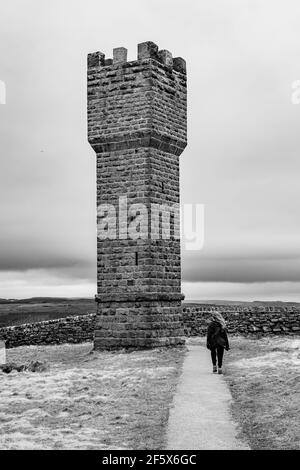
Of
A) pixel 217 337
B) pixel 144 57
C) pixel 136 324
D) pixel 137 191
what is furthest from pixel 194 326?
pixel 144 57

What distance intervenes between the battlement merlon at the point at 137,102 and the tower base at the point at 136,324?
5617 mm

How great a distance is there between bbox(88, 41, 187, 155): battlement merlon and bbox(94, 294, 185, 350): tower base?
5.62 m

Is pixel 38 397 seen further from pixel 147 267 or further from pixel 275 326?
pixel 275 326

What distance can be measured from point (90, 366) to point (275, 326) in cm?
1053

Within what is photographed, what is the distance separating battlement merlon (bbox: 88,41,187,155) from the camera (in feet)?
72.4

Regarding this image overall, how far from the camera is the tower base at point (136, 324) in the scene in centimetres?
2175

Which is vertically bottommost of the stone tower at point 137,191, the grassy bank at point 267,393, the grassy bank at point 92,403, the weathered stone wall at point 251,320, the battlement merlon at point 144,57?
the grassy bank at point 92,403

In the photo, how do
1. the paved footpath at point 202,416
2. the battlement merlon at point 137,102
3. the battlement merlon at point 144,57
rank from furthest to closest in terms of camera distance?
the battlement merlon at point 144,57, the battlement merlon at point 137,102, the paved footpath at point 202,416

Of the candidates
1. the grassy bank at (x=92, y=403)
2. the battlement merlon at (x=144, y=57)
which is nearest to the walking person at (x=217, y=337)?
the grassy bank at (x=92, y=403)

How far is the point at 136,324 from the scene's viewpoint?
2186 cm

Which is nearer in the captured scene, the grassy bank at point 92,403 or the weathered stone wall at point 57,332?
the grassy bank at point 92,403

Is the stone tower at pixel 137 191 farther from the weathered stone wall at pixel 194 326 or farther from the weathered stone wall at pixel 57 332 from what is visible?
the weathered stone wall at pixel 57 332

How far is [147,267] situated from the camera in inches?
861
